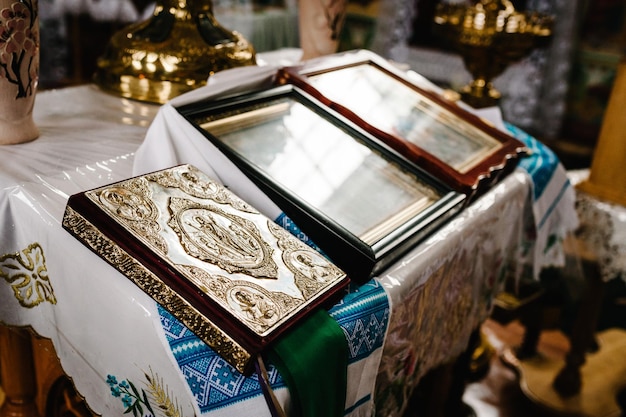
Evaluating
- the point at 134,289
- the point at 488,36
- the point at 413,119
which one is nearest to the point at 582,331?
the point at 488,36

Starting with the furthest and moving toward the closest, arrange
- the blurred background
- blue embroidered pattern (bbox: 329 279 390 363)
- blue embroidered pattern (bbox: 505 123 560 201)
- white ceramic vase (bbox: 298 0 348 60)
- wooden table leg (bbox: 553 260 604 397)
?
the blurred background < wooden table leg (bbox: 553 260 604 397) < white ceramic vase (bbox: 298 0 348 60) < blue embroidered pattern (bbox: 505 123 560 201) < blue embroidered pattern (bbox: 329 279 390 363)

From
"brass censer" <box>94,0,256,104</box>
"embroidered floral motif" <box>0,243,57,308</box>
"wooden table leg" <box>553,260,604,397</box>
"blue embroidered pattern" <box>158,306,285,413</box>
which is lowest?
"wooden table leg" <box>553,260,604,397</box>

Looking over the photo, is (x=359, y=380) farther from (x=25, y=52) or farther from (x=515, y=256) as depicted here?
(x=515, y=256)

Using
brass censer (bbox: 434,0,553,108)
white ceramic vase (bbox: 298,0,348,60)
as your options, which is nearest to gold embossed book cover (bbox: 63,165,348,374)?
white ceramic vase (bbox: 298,0,348,60)

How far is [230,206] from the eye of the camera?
72 centimetres

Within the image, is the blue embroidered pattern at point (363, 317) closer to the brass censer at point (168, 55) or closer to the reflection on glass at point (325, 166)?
the reflection on glass at point (325, 166)

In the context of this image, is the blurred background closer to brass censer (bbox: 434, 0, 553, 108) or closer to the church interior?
the church interior

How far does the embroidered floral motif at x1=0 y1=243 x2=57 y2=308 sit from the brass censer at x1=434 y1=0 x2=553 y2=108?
4.00 feet

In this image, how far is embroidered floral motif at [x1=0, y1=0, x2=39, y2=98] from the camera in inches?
31.1

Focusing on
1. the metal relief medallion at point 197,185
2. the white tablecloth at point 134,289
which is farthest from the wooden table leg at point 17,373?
the metal relief medallion at point 197,185

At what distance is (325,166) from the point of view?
0.89m

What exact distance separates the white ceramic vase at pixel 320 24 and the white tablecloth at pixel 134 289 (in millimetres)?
567

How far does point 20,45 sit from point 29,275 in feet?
1.07

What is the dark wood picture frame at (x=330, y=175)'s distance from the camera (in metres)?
0.75
